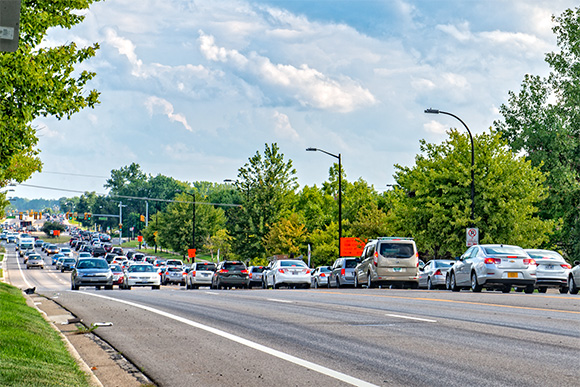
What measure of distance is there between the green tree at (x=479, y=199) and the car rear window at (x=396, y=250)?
1496 cm

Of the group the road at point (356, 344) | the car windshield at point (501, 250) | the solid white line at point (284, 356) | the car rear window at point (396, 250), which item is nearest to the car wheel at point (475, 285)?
the car windshield at point (501, 250)

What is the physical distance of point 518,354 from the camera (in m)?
10.0

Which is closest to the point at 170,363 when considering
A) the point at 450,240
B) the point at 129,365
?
the point at 129,365

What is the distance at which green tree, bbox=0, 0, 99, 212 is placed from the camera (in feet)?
50.0

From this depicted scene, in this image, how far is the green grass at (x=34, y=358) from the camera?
8024 mm

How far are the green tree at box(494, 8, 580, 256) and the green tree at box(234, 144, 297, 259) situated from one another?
96.8ft

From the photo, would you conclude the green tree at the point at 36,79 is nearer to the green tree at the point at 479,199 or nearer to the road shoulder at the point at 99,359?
the road shoulder at the point at 99,359

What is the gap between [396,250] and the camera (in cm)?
3319

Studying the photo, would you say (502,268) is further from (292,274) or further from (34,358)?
(34,358)

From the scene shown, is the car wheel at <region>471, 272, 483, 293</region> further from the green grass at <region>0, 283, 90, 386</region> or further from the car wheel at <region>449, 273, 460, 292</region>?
the green grass at <region>0, 283, 90, 386</region>

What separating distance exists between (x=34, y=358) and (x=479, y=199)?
137 feet

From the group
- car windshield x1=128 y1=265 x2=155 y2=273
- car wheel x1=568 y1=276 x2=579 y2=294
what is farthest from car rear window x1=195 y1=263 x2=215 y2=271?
car wheel x1=568 y1=276 x2=579 y2=294

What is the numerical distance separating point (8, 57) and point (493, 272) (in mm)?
18045

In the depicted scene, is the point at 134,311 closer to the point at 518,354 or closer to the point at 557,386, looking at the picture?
the point at 518,354
